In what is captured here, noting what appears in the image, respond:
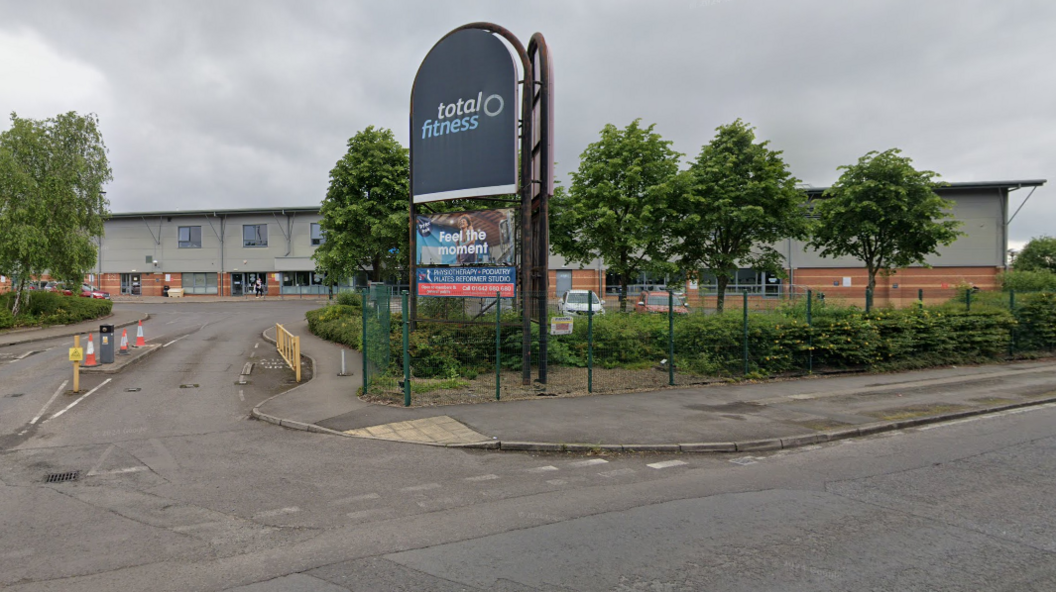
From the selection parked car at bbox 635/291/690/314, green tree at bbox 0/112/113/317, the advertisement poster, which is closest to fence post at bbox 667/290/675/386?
parked car at bbox 635/291/690/314

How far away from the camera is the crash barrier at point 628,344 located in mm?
12398

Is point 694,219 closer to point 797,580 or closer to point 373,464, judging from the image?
point 373,464

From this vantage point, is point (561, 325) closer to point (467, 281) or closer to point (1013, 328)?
point (467, 281)

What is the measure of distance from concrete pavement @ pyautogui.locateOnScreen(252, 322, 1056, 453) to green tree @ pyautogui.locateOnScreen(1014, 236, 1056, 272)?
62.1 m

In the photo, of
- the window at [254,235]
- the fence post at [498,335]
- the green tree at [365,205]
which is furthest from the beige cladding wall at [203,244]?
the fence post at [498,335]

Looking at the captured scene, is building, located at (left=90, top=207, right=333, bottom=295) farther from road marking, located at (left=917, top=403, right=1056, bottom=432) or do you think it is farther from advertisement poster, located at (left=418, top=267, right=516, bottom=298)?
road marking, located at (left=917, top=403, right=1056, bottom=432)

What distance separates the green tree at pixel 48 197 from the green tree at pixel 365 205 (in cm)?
1164

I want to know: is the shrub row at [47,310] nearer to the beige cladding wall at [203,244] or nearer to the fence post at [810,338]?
the beige cladding wall at [203,244]

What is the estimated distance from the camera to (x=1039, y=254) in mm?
62312

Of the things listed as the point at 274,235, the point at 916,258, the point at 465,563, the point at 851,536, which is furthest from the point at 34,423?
the point at 274,235

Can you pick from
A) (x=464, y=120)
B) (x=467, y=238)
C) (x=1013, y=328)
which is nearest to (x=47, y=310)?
(x=467, y=238)

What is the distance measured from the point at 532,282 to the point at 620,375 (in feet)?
9.72

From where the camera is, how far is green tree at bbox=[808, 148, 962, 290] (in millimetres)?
20297

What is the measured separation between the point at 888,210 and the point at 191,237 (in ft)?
201
